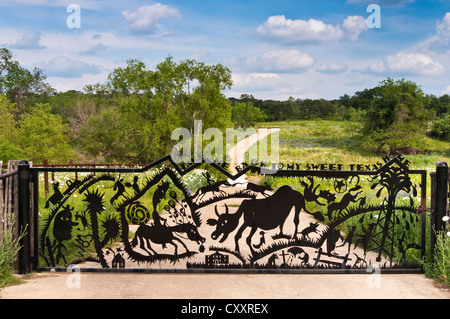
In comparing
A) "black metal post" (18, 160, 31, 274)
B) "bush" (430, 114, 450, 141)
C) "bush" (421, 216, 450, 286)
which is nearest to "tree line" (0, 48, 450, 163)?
"bush" (430, 114, 450, 141)

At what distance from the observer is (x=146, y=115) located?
29.7 m

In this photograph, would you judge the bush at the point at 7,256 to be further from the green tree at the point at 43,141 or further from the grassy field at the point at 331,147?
the grassy field at the point at 331,147

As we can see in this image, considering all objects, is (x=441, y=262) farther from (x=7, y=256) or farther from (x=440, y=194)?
(x=7, y=256)

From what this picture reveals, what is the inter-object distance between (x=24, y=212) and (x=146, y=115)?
25305 millimetres

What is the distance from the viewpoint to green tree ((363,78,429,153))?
117 feet

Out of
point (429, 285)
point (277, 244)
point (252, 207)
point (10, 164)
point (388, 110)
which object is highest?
point (388, 110)

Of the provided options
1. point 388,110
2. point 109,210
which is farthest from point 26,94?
point 109,210

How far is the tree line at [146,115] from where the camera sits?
79.1 ft

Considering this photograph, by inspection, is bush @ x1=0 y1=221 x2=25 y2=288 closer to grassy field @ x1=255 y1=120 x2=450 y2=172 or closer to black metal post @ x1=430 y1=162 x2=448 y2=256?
black metal post @ x1=430 y1=162 x2=448 y2=256

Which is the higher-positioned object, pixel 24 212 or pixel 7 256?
pixel 24 212

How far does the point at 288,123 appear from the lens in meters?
50.0

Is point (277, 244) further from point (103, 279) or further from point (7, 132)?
point (7, 132)

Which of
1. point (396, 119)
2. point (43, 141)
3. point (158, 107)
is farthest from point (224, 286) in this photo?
point (396, 119)

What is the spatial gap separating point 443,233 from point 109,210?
16.2 feet
